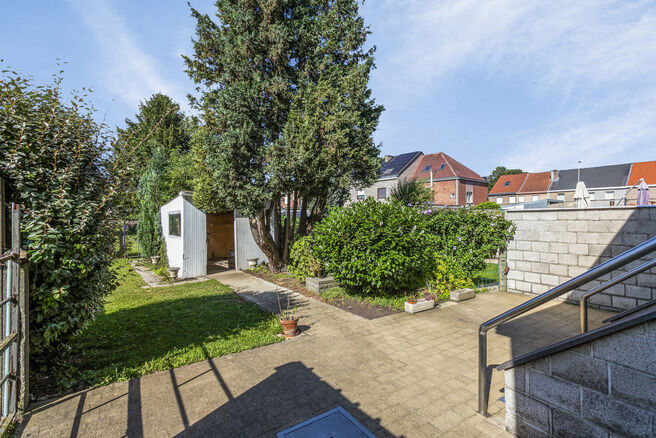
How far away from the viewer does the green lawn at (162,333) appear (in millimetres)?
4227

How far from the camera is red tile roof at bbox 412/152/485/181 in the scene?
106 ft

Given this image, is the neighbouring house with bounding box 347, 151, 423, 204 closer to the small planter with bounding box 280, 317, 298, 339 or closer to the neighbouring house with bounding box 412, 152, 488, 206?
the neighbouring house with bounding box 412, 152, 488, 206

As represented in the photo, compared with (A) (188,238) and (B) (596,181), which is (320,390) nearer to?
(A) (188,238)

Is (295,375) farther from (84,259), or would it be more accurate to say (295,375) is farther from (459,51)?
(459,51)

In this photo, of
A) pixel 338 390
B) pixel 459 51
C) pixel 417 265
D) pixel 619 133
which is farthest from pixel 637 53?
pixel 338 390

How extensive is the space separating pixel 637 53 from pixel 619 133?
501 cm

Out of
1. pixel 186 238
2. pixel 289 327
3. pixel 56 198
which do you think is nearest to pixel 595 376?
pixel 289 327

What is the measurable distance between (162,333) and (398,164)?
28953 mm

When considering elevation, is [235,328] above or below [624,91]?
below

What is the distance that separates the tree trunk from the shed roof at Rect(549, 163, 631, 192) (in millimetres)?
46361

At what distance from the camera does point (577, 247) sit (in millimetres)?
6816

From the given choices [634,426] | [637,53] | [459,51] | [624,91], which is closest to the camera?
[634,426]

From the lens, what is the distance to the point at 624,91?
771cm

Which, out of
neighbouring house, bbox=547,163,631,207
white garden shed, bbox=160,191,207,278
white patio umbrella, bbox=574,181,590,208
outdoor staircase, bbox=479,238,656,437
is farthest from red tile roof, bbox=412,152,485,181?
outdoor staircase, bbox=479,238,656,437
